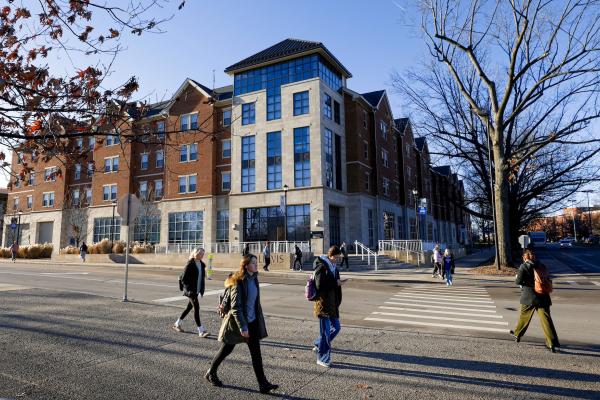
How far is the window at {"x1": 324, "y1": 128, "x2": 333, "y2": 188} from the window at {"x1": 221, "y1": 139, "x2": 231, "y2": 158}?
9.96 m

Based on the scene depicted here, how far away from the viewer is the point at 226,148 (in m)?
38.4

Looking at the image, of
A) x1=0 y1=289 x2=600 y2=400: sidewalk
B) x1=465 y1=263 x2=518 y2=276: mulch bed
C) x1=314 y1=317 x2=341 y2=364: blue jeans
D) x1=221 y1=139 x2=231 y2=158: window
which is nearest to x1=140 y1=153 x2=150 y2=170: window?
x1=221 y1=139 x2=231 y2=158: window

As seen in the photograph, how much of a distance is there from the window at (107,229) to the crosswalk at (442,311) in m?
37.2

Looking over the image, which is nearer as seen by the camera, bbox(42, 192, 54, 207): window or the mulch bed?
the mulch bed

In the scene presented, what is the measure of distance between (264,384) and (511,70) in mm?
23230

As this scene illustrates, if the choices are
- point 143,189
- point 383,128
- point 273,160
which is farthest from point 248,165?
point 383,128

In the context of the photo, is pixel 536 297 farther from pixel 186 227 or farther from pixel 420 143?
pixel 420 143

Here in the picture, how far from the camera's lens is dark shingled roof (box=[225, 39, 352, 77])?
34375mm

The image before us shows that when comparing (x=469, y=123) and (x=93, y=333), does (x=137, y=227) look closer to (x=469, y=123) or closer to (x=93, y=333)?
(x=469, y=123)

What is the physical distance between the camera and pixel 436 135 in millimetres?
27953

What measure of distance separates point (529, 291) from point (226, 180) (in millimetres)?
33003

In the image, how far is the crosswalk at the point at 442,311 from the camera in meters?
8.91

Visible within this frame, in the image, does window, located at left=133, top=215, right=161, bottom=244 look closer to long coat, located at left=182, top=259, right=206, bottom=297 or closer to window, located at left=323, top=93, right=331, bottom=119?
window, located at left=323, top=93, right=331, bottom=119

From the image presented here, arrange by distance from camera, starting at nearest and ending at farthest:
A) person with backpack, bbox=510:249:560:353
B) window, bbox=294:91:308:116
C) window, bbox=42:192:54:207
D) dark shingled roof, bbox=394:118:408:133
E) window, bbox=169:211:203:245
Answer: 1. person with backpack, bbox=510:249:560:353
2. window, bbox=294:91:308:116
3. window, bbox=169:211:203:245
4. window, bbox=42:192:54:207
5. dark shingled roof, bbox=394:118:408:133
